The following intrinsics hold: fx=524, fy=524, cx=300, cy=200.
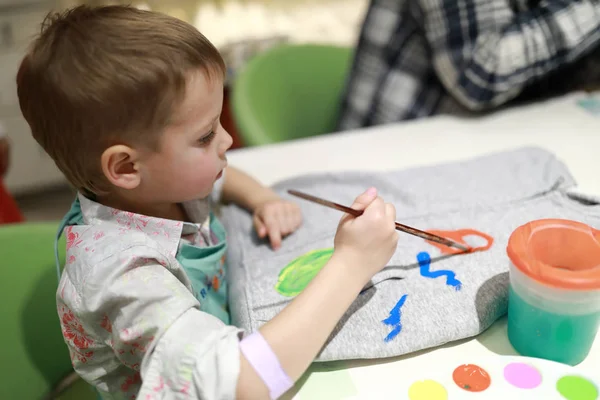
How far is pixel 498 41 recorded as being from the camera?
40.9 inches

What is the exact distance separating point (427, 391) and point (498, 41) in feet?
2.51

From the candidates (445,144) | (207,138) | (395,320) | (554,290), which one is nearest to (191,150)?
(207,138)

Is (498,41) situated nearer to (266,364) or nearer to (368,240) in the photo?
(368,240)

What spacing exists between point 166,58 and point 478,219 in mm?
463

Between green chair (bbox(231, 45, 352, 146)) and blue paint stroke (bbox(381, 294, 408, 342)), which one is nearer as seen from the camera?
blue paint stroke (bbox(381, 294, 408, 342))

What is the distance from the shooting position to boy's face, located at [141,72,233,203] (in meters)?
0.58

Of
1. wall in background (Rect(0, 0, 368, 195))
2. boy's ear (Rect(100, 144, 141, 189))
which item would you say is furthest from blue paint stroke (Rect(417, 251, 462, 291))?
wall in background (Rect(0, 0, 368, 195))

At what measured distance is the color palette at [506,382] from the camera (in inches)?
20.1

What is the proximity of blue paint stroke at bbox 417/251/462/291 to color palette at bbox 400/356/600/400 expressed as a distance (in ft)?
0.32

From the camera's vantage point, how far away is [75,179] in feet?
2.04

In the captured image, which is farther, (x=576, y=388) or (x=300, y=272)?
(x=300, y=272)

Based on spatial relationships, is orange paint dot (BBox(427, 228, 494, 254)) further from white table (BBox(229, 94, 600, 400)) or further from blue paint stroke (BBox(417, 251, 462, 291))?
white table (BBox(229, 94, 600, 400))

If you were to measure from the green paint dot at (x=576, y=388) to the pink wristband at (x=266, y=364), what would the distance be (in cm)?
27

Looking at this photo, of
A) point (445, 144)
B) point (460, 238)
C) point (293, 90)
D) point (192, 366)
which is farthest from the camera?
point (293, 90)
